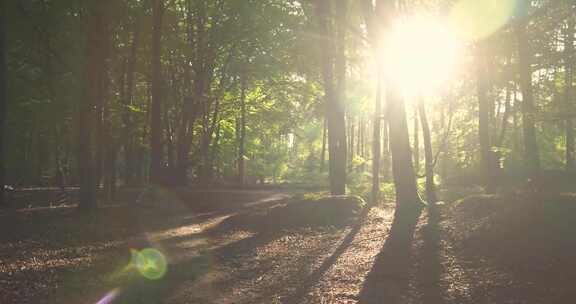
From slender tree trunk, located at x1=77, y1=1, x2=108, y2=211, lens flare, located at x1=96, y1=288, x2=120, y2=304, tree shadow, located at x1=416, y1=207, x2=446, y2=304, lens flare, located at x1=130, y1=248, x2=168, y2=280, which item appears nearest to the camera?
lens flare, located at x1=96, y1=288, x2=120, y2=304

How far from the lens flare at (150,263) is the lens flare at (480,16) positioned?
12372 mm

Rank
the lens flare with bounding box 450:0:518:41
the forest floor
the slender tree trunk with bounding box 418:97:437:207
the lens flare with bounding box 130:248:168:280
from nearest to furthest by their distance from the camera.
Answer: the forest floor → the lens flare with bounding box 130:248:168:280 → the lens flare with bounding box 450:0:518:41 → the slender tree trunk with bounding box 418:97:437:207

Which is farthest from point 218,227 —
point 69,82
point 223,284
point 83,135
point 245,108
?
point 245,108

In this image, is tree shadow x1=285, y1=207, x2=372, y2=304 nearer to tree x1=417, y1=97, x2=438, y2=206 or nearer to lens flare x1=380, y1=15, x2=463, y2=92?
tree x1=417, y1=97, x2=438, y2=206

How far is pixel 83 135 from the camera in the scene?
14.8 meters

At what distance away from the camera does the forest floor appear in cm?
652

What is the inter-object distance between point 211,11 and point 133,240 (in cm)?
1765

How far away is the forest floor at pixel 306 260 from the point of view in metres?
6.52

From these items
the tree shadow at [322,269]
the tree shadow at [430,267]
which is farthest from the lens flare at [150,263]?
the tree shadow at [430,267]

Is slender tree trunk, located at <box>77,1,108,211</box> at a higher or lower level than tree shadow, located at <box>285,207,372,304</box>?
higher

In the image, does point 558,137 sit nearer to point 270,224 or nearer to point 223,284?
point 270,224

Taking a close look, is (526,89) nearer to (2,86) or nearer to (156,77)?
(156,77)

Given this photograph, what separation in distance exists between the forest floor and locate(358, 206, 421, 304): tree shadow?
0.15 feet

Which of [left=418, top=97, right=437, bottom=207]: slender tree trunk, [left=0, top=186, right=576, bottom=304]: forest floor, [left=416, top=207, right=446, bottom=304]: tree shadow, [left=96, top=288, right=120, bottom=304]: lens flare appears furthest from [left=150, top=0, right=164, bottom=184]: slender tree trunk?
[left=96, top=288, right=120, bottom=304]: lens flare
